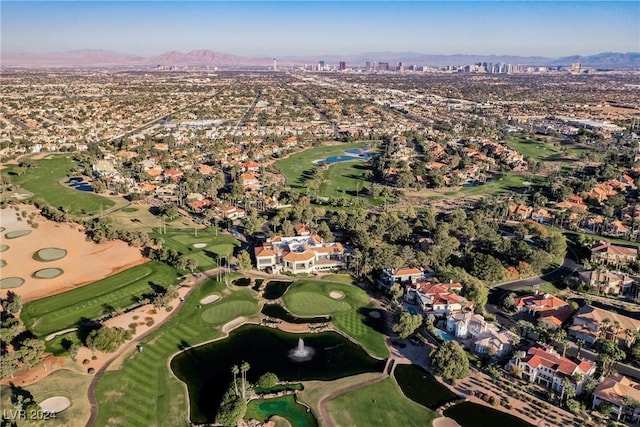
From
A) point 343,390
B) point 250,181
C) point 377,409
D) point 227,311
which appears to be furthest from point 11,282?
point 250,181

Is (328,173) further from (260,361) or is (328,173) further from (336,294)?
(260,361)

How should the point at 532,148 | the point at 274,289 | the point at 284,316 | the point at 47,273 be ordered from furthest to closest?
the point at 532,148
the point at 47,273
the point at 274,289
the point at 284,316

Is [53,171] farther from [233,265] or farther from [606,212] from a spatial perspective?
[606,212]

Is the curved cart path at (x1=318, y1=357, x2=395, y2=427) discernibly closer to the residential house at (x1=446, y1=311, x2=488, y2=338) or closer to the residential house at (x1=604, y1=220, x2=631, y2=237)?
the residential house at (x1=446, y1=311, x2=488, y2=338)

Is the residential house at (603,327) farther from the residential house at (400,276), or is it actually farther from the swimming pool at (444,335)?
the residential house at (400,276)

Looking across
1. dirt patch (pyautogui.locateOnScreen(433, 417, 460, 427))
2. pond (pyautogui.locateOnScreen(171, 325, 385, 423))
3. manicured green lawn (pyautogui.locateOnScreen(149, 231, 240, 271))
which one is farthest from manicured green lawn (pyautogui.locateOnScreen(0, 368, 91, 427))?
dirt patch (pyautogui.locateOnScreen(433, 417, 460, 427))

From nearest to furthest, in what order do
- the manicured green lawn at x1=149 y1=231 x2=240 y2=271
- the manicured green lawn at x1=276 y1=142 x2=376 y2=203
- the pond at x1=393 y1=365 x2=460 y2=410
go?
the pond at x1=393 y1=365 x2=460 y2=410
the manicured green lawn at x1=149 y1=231 x2=240 y2=271
the manicured green lawn at x1=276 y1=142 x2=376 y2=203

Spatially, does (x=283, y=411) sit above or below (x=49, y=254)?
below
